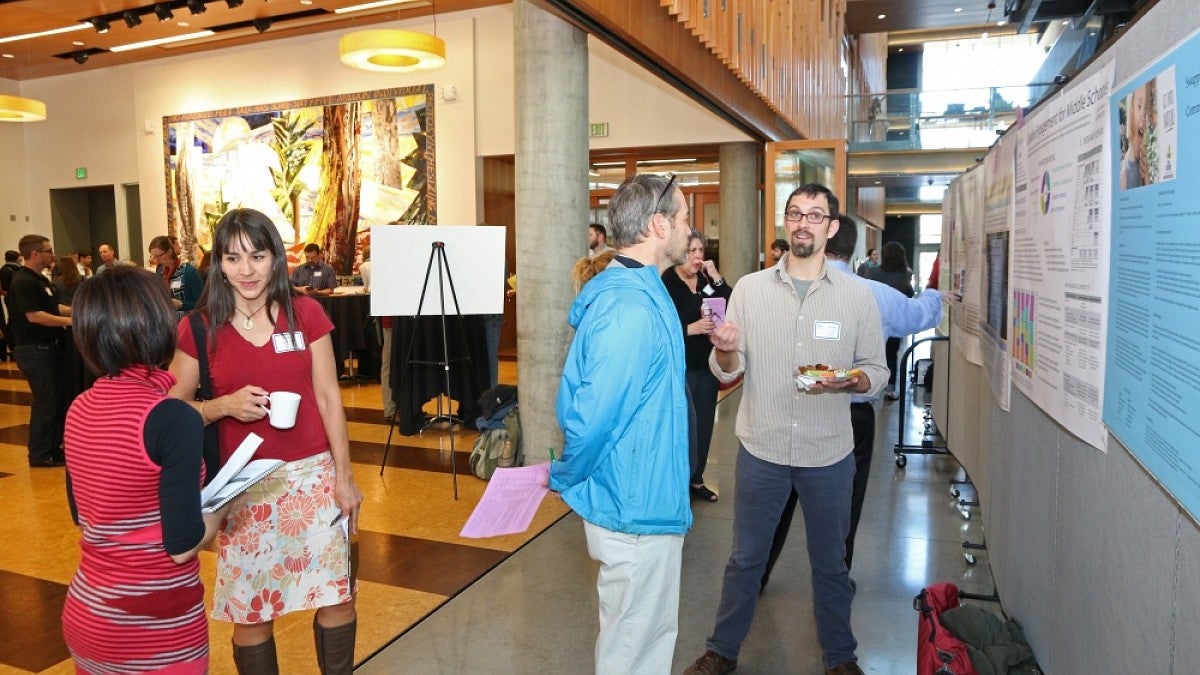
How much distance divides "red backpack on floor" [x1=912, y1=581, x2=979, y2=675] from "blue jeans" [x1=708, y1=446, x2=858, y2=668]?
9.6 inches

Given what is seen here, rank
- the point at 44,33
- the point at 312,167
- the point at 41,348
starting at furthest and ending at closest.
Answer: the point at 312,167, the point at 44,33, the point at 41,348

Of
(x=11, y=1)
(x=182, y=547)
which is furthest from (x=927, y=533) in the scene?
(x=11, y=1)

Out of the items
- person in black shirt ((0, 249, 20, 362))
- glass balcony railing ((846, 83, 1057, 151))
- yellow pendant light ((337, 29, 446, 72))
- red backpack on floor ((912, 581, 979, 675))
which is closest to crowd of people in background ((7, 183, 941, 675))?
red backpack on floor ((912, 581, 979, 675))

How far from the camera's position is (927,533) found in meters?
4.57

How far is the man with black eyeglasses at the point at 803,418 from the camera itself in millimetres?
2809

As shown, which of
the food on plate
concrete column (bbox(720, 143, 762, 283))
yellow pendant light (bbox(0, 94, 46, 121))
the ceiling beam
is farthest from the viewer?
concrete column (bbox(720, 143, 762, 283))

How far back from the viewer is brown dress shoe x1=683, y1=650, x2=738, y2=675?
2.90 m

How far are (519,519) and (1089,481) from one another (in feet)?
4.87

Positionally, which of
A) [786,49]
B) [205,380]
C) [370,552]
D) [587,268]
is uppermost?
[786,49]

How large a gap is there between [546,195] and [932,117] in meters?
11.6

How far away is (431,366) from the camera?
22.5 feet

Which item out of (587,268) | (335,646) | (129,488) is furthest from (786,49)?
(129,488)

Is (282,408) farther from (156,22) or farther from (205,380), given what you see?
(156,22)

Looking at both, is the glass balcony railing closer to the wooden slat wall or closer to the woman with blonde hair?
the wooden slat wall
